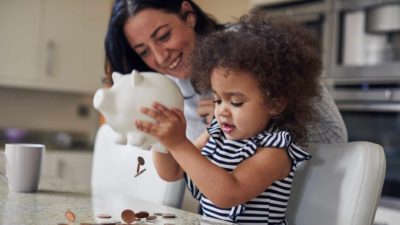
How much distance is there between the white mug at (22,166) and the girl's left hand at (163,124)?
1.52ft

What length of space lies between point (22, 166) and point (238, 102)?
0.53 meters

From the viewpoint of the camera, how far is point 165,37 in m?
1.48

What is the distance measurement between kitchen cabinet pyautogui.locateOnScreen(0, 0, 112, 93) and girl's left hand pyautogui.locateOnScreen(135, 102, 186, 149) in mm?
2744

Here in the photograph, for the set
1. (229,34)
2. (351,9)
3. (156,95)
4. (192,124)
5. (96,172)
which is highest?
(351,9)

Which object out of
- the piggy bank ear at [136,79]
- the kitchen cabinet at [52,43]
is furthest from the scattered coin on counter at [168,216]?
the kitchen cabinet at [52,43]

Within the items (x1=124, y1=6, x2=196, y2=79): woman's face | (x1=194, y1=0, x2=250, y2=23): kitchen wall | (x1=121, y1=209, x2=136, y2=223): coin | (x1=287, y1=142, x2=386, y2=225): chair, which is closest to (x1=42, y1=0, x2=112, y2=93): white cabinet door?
(x1=194, y1=0, x2=250, y2=23): kitchen wall

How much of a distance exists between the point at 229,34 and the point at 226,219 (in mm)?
348

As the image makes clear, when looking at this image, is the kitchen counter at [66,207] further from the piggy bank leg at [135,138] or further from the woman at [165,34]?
the woman at [165,34]

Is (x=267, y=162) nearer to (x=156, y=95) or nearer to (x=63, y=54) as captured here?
(x=156, y=95)

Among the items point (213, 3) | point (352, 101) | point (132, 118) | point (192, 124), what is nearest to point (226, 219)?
point (132, 118)

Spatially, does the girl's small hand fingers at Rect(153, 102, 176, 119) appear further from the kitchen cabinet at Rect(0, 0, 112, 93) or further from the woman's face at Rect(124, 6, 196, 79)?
the kitchen cabinet at Rect(0, 0, 112, 93)

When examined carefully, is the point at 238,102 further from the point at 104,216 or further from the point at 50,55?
the point at 50,55

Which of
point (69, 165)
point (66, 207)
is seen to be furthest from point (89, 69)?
point (66, 207)

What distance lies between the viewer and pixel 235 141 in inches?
39.8
